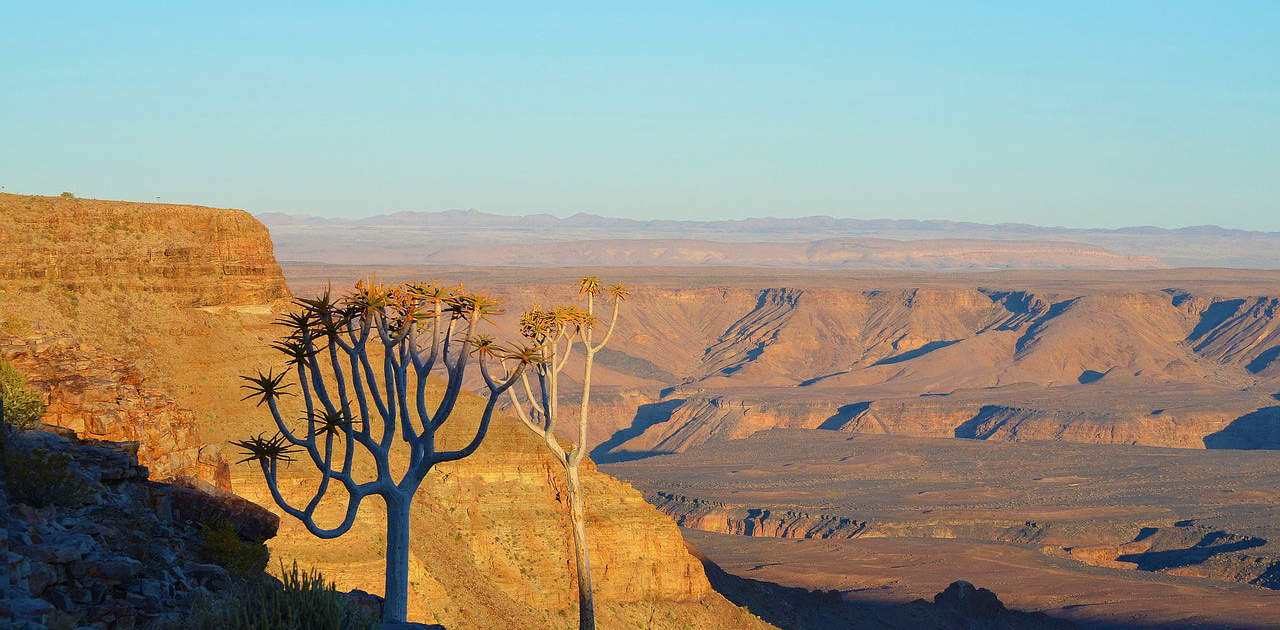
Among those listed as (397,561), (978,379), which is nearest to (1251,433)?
(978,379)

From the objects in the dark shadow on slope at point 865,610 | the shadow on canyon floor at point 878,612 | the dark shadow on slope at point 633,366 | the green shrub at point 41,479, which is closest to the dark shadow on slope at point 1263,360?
the dark shadow on slope at point 633,366

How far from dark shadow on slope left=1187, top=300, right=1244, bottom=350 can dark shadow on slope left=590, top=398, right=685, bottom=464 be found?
3140 inches

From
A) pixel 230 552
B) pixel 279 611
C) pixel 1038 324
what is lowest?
pixel 1038 324

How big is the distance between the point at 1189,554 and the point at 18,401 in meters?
80.7

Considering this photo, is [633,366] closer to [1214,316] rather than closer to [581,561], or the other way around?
[1214,316]

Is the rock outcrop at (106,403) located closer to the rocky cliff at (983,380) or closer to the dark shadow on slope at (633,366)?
the rocky cliff at (983,380)

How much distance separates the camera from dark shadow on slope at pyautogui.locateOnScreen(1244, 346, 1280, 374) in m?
178

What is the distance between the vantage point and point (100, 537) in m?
15.9

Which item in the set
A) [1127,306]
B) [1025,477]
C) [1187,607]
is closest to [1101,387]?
[1127,306]

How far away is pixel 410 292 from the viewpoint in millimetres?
23094

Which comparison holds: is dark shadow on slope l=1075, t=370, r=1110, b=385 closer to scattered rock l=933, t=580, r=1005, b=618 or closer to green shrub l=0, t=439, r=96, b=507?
scattered rock l=933, t=580, r=1005, b=618

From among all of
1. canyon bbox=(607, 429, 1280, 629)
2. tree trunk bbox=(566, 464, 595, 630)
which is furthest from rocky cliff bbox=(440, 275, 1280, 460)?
tree trunk bbox=(566, 464, 595, 630)

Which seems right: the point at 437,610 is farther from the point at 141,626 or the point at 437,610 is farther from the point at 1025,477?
the point at 1025,477

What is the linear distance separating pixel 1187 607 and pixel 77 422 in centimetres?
5906
